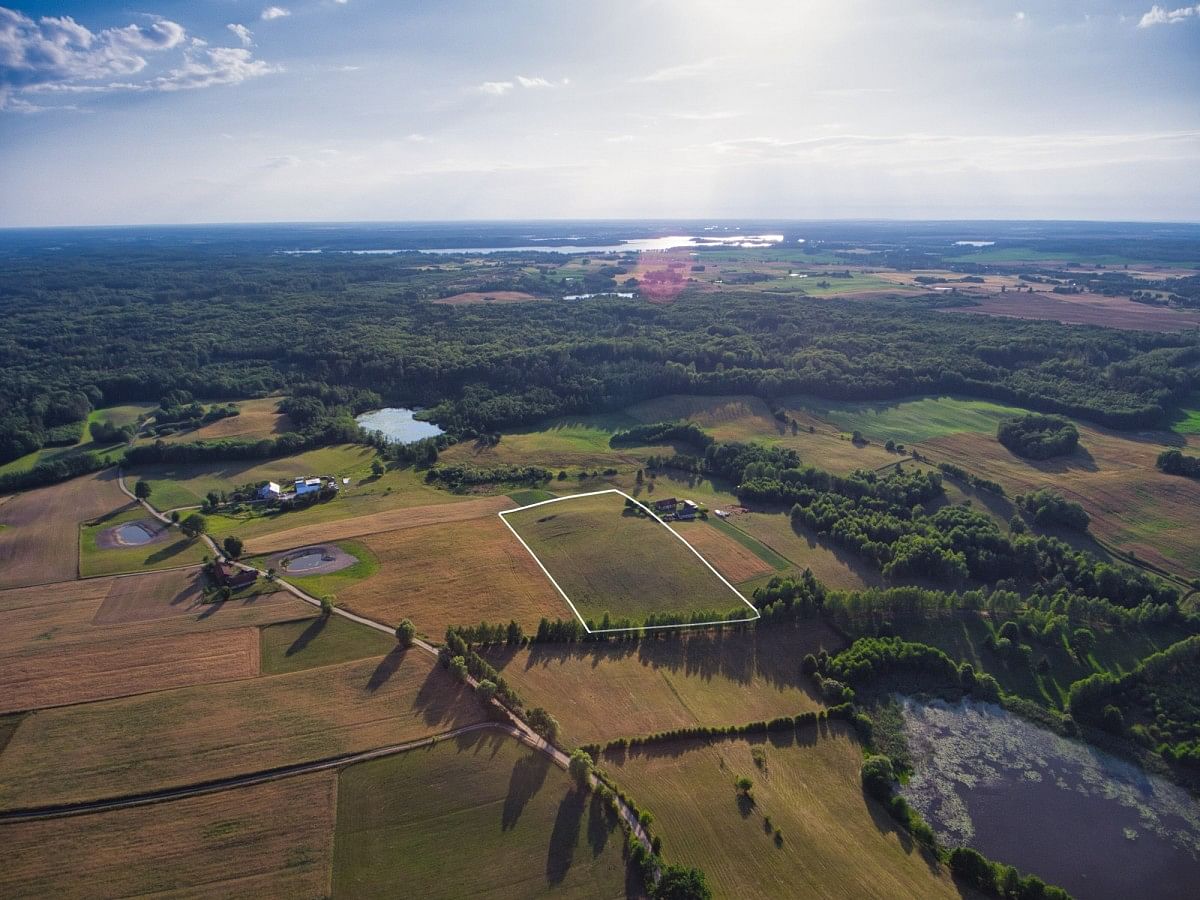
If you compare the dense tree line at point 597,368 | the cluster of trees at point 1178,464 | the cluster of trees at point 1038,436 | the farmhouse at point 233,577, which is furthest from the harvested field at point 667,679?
the cluster of trees at point 1178,464

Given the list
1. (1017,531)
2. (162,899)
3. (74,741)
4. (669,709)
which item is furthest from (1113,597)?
(74,741)

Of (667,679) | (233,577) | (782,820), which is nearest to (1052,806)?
(782,820)

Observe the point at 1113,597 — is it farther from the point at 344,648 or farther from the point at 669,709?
the point at 344,648

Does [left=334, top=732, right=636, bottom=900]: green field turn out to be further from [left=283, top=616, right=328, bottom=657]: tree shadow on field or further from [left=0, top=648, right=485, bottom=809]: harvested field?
[left=283, top=616, right=328, bottom=657]: tree shadow on field

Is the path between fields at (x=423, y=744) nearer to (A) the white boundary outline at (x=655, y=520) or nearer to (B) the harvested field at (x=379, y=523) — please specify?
(A) the white boundary outline at (x=655, y=520)

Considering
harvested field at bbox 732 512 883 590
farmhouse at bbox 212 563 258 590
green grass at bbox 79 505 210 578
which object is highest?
farmhouse at bbox 212 563 258 590

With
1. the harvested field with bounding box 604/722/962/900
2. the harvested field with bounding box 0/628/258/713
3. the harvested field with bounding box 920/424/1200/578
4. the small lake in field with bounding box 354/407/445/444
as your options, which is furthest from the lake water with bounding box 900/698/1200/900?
the small lake in field with bounding box 354/407/445/444
